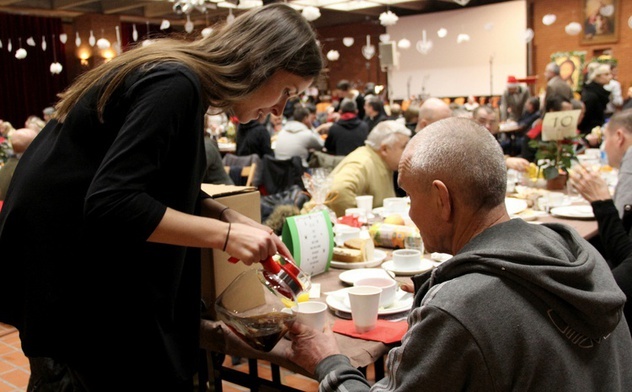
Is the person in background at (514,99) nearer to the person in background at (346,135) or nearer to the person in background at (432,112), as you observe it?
the person in background at (346,135)

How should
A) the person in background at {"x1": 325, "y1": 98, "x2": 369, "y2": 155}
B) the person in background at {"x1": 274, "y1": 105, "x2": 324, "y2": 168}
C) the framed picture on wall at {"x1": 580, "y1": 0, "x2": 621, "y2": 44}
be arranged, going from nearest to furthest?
the person in background at {"x1": 274, "y1": 105, "x2": 324, "y2": 168}, the person in background at {"x1": 325, "y1": 98, "x2": 369, "y2": 155}, the framed picture on wall at {"x1": 580, "y1": 0, "x2": 621, "y2": 44}

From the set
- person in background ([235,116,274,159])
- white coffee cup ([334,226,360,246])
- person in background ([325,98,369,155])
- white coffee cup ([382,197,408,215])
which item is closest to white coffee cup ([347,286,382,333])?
white coffee cup ([334,226,360,246])

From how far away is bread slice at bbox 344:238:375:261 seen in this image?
232 cm

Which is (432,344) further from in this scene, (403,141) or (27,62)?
(27,62)

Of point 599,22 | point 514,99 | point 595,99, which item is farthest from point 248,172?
point 599,22

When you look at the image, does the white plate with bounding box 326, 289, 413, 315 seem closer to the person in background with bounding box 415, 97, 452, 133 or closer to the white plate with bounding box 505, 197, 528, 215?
the white plate with bounding box 505, 197, 528, 215

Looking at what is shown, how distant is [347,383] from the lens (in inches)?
51.8

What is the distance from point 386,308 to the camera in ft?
6.00

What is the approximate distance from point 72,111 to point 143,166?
0.25 metres

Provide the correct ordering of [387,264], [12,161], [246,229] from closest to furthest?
[246,229], [387,264], [12,161]

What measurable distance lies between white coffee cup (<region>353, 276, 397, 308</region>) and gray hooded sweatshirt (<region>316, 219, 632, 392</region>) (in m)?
0.69

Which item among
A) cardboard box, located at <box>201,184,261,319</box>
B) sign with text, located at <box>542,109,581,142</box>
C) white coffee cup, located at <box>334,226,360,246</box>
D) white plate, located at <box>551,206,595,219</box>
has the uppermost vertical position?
sign with text, located at <box>542,109,581,142</box>

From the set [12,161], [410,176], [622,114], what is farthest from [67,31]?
[410,176]

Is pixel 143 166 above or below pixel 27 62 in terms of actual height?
below
